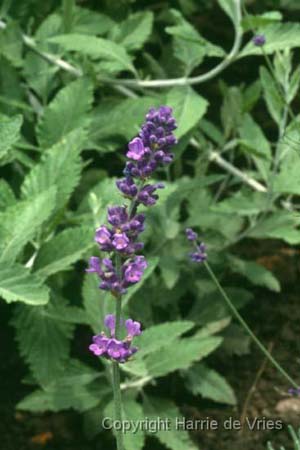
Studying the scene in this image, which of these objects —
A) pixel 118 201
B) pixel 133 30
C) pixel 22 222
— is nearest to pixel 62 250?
pixel 22 222

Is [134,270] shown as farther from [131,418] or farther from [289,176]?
[289,176]

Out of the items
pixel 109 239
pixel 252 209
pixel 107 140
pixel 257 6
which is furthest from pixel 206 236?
pixel 109 239

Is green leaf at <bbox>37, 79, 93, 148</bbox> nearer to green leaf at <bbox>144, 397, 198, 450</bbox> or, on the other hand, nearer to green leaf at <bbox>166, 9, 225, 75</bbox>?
green leaf at <bbox>166, 9, 225, 75</bbox>

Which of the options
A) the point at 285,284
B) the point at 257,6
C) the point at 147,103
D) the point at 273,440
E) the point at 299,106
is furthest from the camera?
the point at 299,106

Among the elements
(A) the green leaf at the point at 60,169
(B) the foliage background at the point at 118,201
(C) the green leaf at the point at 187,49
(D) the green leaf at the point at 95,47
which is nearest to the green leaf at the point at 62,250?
(B) the foliage background at the point at 118,201

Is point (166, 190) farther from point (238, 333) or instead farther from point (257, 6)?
point (257, 6)

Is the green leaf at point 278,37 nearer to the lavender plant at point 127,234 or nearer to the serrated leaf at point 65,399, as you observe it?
the serrated leaf at point 65,399

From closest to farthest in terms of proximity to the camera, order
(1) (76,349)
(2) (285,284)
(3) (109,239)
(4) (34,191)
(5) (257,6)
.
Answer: (3) (109,239), (4) (34,191), (1) (76,349), (2) (285,284), (5) (257,6)
